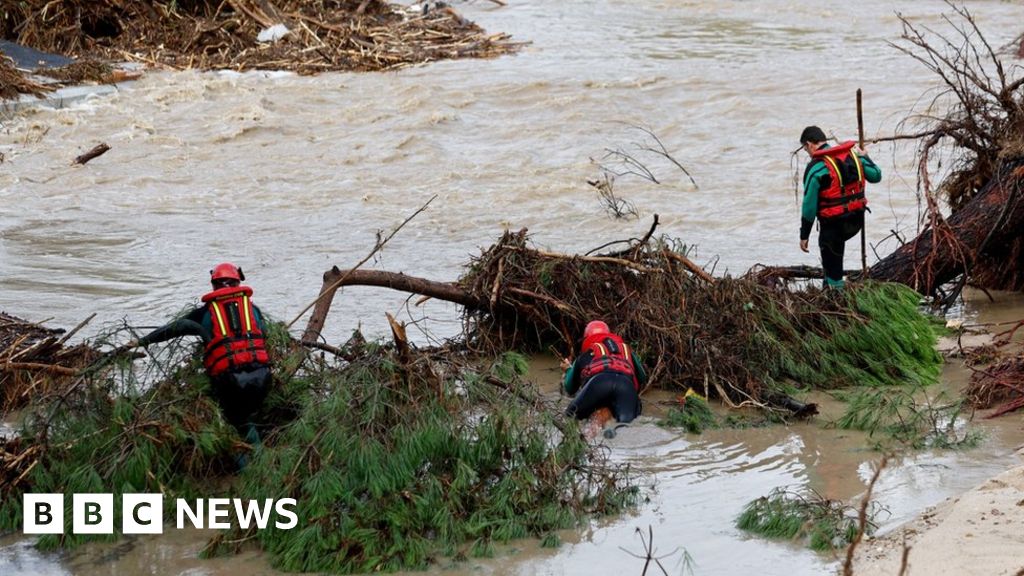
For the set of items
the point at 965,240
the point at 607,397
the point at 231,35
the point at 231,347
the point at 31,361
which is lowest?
the point at 607,397

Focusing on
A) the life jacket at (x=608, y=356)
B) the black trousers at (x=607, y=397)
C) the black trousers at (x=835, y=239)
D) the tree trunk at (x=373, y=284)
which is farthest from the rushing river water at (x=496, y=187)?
the tree trunk at (x=373, y=284)

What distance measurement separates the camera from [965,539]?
22.6 ft

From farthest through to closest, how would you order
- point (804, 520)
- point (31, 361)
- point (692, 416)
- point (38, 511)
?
point (692, 416)
point (31, 361)
point (38, 511)
point (804, 520)

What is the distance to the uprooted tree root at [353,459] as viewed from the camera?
739 cm

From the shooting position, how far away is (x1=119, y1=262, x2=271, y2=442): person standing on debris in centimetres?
833

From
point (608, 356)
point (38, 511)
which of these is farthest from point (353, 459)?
point (608, 356)

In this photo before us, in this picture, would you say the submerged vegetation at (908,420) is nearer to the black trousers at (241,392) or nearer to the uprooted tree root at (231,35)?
the black trousers at (241,392)

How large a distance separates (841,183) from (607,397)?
316 cm

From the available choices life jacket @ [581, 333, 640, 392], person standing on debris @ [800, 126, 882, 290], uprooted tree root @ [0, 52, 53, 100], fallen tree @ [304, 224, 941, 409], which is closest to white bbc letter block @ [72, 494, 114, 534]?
fallen tree @ [304, 224, 941, 409]

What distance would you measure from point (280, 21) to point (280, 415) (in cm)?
1960

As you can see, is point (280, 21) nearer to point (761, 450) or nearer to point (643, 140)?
point (643, 140)

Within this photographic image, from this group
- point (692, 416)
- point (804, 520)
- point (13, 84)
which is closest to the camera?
point (804, 520)

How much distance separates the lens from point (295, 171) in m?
20.4

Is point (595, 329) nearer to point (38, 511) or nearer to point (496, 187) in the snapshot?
point (38, 511)
